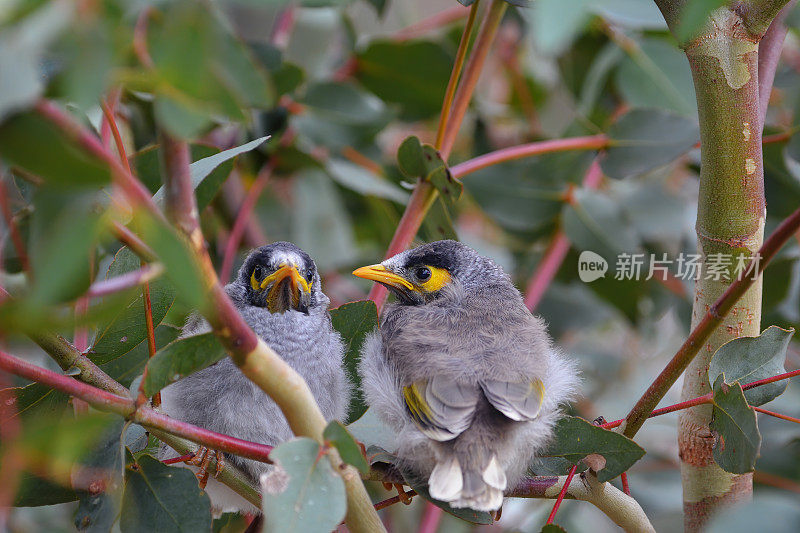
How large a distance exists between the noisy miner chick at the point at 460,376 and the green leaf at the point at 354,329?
1.6 inches

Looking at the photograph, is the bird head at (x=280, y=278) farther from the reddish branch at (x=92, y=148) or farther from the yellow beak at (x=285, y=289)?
the reddish branch at (x=92, y=148)

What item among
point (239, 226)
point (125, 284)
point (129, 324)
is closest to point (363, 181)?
point (239, 226)

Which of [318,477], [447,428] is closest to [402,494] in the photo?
[447,428]

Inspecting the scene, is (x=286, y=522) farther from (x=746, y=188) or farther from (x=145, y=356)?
(x=746, y=188)

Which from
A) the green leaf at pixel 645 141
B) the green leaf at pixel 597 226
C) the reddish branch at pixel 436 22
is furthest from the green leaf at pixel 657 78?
the reddish branch at pixel 436 22

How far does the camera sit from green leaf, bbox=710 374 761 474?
148cm

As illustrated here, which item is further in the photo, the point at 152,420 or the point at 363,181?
the point at 363,181

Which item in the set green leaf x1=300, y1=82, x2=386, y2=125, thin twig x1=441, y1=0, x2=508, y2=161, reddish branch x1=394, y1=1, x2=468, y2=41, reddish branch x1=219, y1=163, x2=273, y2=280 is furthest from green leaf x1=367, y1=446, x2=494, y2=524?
reddish branch x1=394, y1=1, x2=468, y2=41

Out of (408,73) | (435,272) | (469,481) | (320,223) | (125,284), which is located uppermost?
(125,284)

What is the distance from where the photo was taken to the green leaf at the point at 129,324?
1.66 metres

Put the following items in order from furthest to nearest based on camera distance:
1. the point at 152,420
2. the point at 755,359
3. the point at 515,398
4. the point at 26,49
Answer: the point at 515,398
the point at 755,359
the point at 152,420
the point at 26,49

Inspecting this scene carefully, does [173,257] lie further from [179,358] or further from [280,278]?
[280,278]

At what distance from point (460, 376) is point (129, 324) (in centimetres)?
73

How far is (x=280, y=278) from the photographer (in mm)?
2285
